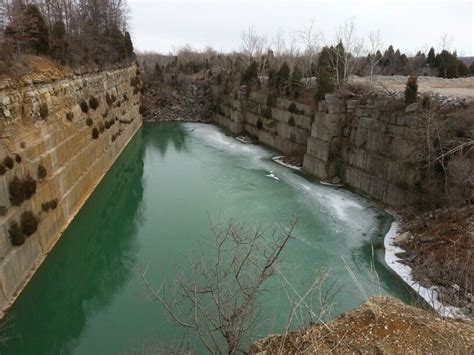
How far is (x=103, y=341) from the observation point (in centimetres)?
921

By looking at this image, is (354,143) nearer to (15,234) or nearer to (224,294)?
(224,294)

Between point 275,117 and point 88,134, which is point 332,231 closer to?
point 88,134

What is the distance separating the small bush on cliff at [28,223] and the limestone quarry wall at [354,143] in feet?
44.5

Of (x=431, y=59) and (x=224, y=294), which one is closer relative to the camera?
(x=224, y=294)

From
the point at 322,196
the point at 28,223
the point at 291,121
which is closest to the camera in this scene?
the point at 28,223

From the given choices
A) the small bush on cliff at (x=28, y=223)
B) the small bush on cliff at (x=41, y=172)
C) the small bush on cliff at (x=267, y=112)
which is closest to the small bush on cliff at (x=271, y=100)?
the small bush on cliff at (x=267, y=112)

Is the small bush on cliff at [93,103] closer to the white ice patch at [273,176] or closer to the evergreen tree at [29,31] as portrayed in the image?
the evergreen tree at [29,31]

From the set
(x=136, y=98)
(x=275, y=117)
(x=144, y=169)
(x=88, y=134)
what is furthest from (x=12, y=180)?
(x=136, y=98)

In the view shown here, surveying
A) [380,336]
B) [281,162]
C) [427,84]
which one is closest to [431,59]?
[427,84]

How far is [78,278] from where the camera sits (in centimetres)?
1219

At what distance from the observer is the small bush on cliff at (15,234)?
10.5m

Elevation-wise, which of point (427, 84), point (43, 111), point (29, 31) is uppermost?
point (29, 31)

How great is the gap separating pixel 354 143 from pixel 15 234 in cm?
1563

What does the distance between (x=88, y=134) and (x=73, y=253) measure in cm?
794
